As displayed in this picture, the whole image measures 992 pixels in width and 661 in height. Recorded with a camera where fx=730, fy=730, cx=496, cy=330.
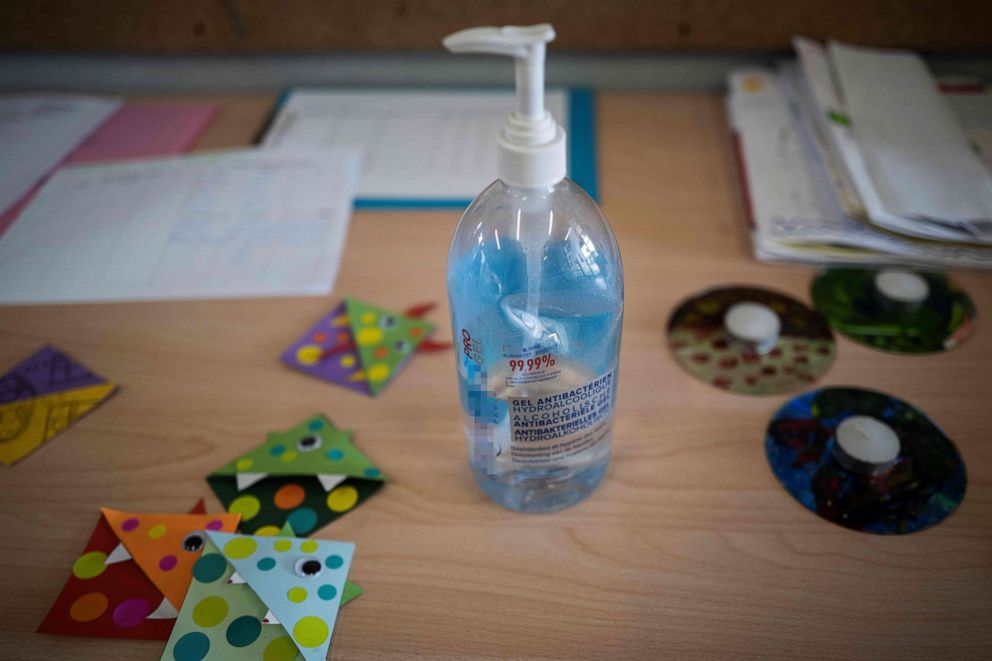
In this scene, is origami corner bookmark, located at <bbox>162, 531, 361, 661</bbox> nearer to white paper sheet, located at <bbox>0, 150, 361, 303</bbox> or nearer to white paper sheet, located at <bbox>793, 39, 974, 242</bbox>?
white paper sheet, located at <bbox>0, 150, 361, 303</bbox>

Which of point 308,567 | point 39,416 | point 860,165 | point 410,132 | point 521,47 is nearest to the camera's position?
point 521,47

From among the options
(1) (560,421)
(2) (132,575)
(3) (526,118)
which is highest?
(3) (526,118)

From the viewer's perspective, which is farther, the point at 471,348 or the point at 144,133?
the point at 144,133

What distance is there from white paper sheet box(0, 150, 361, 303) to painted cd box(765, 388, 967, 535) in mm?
436

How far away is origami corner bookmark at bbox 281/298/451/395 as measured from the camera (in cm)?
61

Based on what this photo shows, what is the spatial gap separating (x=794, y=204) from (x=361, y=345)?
457 millimetres

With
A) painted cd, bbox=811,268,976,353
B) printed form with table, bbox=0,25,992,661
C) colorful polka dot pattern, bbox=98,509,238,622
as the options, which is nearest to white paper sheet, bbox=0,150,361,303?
printed form with table, bbox=0,25,992,661

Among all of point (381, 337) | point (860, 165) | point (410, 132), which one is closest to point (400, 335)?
point (381, 337)

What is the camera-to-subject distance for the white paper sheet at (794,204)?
678mm

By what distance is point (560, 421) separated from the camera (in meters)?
0.45

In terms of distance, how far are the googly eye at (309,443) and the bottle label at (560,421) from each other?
0.16m

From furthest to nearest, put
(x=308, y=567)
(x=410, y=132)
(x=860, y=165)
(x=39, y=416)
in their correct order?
1. (x=410, y=132)
2. (x=860, y=165)
3. (x=39, y=416)
4. (x=308, y=567)

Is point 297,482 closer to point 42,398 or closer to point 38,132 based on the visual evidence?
point 42,398

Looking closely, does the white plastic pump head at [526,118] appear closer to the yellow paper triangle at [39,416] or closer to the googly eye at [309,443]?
the googly eye at [309,443]
